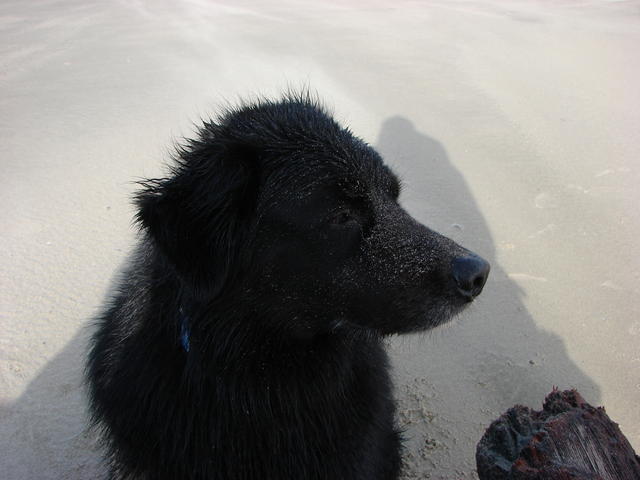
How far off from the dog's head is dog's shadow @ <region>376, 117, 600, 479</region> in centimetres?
100

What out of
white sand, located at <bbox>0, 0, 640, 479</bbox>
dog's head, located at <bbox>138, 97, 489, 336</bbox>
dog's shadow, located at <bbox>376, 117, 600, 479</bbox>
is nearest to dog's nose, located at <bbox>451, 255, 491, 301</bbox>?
dog's head, located at <bbox>138, 97, 489, 336</bbox>

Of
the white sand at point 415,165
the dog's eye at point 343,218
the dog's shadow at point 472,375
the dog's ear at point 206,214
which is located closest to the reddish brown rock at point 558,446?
the white sand at point 415,165

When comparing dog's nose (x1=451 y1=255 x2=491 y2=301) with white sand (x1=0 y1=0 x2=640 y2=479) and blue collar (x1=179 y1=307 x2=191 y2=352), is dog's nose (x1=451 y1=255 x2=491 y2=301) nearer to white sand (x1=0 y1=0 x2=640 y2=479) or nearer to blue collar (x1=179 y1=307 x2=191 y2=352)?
white sand (x1=0 y1=0 x2=640 y2=479)

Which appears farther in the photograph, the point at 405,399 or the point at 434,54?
A: the point at 434,54

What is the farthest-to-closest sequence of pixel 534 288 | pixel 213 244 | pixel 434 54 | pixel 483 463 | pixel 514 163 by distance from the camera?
pixel 434 54 → pixel 514 163 → pixel 534 288 → pixel 483 463 → pixel 213 244

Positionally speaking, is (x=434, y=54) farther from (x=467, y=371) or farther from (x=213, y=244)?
(x=213, y=244)

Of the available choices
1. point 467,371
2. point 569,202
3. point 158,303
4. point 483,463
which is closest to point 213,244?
point 158,303

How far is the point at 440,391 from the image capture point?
3021 mm

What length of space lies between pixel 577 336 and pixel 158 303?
106 inches

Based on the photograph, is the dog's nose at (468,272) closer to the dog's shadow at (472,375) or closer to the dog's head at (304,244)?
the dog's head at (304,244)

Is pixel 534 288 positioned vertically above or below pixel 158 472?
below

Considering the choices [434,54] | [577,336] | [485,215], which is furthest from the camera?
[434,54]

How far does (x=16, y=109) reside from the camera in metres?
5.89

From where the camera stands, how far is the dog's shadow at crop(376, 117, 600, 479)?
8.93 ft
